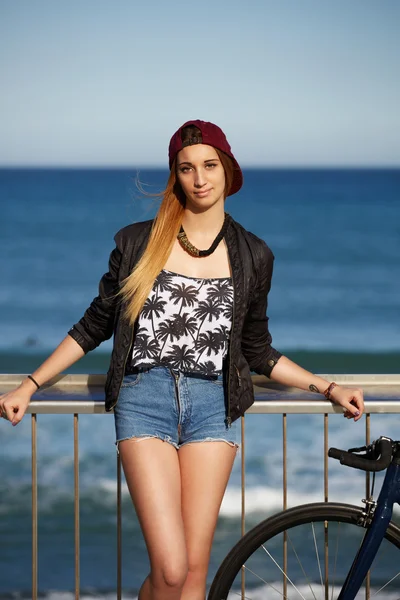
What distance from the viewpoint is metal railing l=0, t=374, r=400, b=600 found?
9.85 ft

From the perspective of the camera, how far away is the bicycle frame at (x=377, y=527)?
265 cm

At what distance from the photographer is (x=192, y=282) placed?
292cm

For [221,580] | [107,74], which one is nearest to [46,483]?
[221,580]

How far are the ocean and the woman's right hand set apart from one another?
68 centimetres

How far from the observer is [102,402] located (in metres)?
2.99

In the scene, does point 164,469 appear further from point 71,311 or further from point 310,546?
point 71,311

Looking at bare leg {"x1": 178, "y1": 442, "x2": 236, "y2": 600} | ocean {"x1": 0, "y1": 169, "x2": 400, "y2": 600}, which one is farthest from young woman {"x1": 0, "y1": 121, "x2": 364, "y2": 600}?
ocean {"x1": 0, "y1": 169, "x2": 400, "y2": 600}

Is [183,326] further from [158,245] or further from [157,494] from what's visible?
[157,494]

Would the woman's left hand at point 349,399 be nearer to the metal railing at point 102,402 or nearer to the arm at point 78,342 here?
the metal railing at point 102,402

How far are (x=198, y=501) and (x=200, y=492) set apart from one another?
3 centimetres

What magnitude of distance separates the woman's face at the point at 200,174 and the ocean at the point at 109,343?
22 cm

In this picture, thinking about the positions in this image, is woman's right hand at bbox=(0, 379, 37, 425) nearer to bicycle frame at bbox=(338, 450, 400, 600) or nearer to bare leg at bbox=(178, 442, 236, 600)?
bare leg at bbox=(178, 442, 236, 600)

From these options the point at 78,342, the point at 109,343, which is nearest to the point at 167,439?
the point at 78,342

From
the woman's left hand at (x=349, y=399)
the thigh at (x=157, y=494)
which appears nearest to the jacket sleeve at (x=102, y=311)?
the thigh at (x=157, y=494)
